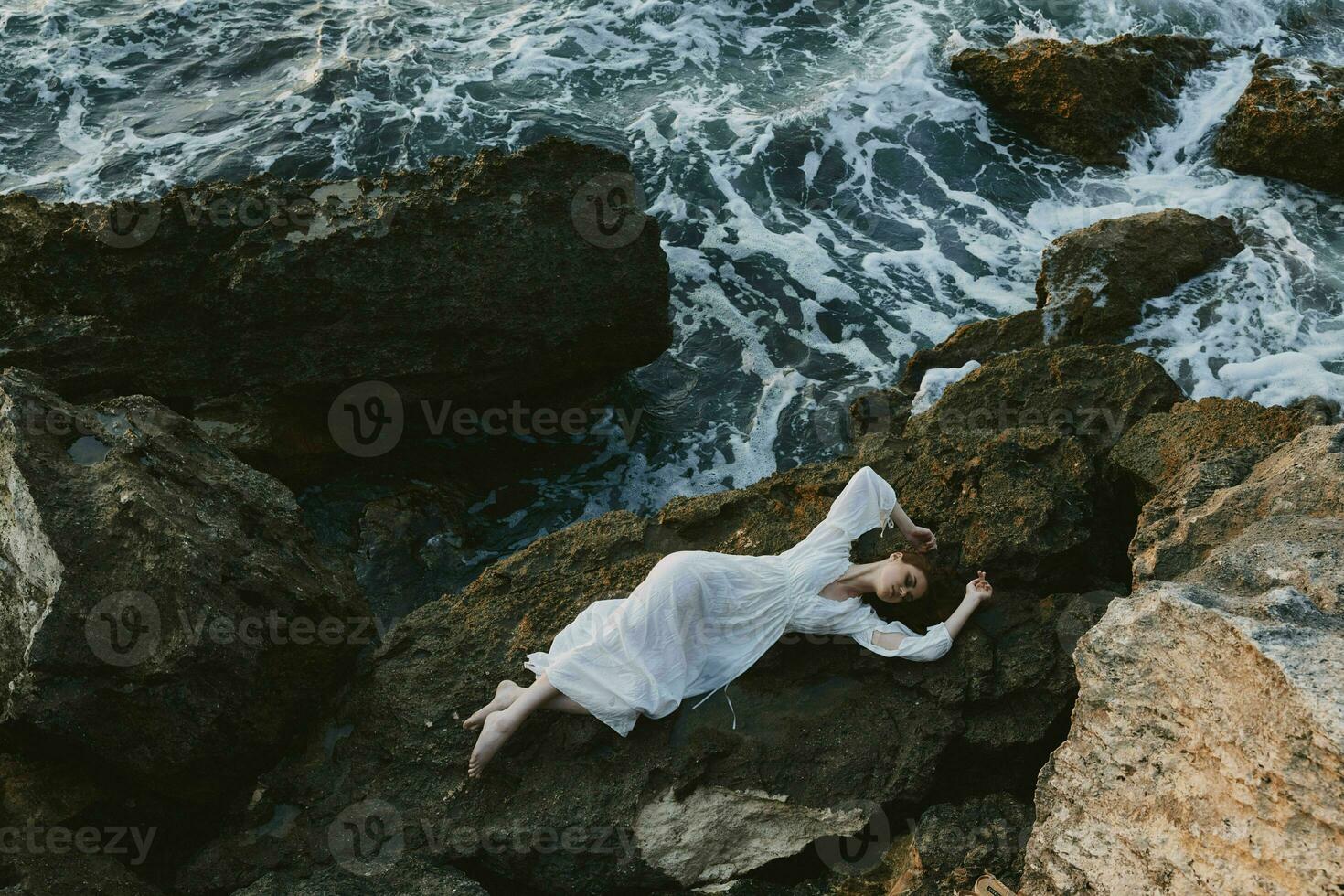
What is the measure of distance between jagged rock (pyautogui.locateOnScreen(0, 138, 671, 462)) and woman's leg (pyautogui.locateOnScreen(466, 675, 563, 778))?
→ 11.3ft

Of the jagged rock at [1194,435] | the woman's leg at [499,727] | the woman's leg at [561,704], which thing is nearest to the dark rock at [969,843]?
the woman's leg at [561,704]

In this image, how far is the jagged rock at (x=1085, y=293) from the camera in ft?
28.3

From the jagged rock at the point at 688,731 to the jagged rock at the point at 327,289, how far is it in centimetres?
238

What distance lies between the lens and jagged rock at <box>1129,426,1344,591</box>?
4.91 metres

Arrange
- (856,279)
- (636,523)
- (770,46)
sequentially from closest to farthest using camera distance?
(636,523) → (856,279) → (770,46)

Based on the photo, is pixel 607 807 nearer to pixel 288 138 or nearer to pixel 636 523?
pixel 636 523

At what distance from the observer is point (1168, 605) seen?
4.09 meters

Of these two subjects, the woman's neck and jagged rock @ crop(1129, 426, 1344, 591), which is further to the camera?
the woman's neck

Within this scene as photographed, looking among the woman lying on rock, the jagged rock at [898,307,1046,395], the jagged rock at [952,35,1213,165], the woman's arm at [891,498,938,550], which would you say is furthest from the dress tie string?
the jagged rock at [952,35,1213,165]

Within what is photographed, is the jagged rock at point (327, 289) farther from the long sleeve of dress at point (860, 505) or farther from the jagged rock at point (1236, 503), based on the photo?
the jagged rock at point (1236, 503)

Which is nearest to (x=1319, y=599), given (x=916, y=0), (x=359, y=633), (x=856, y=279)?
(x=359, y=633)

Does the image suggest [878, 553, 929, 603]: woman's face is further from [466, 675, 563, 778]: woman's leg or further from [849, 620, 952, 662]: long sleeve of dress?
[466, 675, 563, 778]: woman's leg

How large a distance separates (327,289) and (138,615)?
10.8 feet

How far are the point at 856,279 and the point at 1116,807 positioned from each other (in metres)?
6.90
